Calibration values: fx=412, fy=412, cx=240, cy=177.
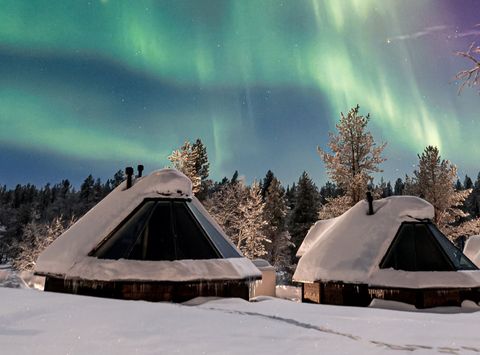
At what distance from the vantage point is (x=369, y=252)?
1386 centimetres

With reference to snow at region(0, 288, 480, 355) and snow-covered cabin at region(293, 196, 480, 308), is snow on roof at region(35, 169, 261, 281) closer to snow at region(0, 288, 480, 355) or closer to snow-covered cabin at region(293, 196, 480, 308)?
snow-covered cabin at region(293, 196, 480, 308)

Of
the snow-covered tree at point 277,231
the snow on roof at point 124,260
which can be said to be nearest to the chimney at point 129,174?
the snow on roof at point 124,260

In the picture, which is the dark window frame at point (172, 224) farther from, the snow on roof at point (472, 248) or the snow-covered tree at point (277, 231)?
the snow-covered tree at point (277, 231)

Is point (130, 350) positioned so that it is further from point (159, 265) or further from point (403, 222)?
point (403, 222)

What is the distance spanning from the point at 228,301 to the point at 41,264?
6.41 meters

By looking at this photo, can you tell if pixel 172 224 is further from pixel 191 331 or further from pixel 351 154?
pixel 351 154

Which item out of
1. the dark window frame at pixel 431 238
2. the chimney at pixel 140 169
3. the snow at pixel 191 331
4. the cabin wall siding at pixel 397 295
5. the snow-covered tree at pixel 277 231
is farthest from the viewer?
the snow-covered tree at pixel 277 231

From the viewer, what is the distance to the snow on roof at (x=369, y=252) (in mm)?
12984

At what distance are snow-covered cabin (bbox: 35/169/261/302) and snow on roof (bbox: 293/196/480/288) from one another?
3.37 meters

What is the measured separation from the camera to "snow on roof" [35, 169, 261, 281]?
420 inches

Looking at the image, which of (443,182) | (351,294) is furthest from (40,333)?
(443,182)

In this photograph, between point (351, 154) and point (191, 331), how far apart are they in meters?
24.7

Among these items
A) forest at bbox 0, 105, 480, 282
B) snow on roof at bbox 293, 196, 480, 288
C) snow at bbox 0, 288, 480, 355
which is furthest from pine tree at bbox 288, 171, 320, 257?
snow at bbox 0, 288, 480, 355

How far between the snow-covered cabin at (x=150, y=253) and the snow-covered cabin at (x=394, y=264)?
137 inches
